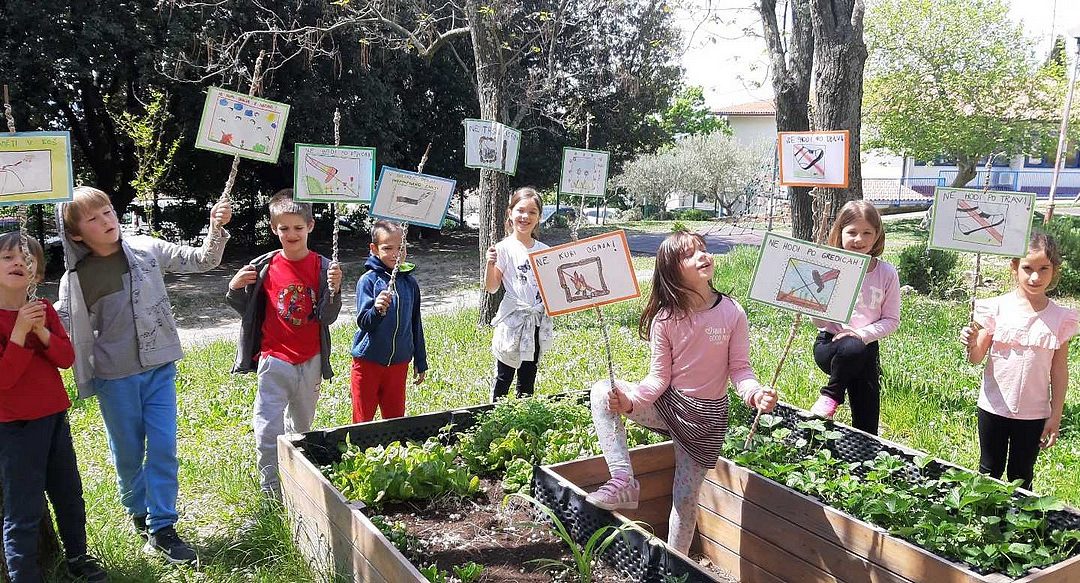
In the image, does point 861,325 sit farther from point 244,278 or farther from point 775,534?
point 244,278

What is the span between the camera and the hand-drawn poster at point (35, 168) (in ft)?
8.91

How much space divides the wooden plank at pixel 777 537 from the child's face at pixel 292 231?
2270 millimetres

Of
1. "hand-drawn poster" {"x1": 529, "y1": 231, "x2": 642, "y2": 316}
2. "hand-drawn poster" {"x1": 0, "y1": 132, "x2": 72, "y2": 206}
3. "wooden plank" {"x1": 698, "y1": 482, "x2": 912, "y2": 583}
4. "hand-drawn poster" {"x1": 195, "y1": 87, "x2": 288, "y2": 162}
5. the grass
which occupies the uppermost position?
"hand-drawn poster" {"x1": 195, "y1": 87, "x2": 288, "y2": 162}

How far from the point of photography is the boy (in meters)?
3.50

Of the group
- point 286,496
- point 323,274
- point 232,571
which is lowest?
point 232,571

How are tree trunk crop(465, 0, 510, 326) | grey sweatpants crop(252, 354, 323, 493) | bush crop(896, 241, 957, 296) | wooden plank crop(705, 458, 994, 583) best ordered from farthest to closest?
bush crop(896, 241, 957, 296)
tree trunk crop(465, 0, 510, 326)
grey sweatpants crop(252, 354, 323, 493)
wooden plank crop(705, 458, 994, 583)

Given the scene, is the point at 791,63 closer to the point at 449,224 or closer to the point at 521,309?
the point at 521,309

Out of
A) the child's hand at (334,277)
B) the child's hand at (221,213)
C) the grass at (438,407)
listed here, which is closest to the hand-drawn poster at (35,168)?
the child's hand at (221,213)

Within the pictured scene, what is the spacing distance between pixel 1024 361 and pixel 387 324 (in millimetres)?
3024

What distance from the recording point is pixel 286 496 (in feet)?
11.0

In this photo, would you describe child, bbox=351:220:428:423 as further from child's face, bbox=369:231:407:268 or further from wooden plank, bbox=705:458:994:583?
wooden plank, bbox=705:458:994:583

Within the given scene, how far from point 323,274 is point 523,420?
1252 mm

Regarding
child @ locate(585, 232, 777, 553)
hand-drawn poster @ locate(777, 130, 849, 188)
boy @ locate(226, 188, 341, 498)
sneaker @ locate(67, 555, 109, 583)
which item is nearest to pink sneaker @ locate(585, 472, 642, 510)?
child @ locate(585, 232, 777, 553)

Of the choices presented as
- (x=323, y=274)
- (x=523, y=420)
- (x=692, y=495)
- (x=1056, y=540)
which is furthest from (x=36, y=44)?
(x=1056, y=540)
